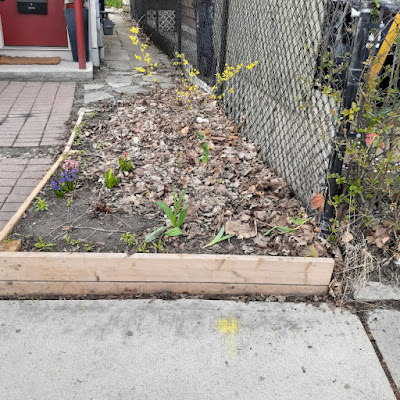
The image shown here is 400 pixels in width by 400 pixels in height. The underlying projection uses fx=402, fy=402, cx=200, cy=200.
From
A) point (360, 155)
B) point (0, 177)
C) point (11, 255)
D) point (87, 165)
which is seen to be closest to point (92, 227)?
point (11, 255)

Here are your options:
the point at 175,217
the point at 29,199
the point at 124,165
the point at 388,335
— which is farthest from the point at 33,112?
the point at 388,335

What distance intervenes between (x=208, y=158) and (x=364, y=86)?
184 cm

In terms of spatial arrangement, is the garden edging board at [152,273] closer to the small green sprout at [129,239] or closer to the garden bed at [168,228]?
the garden bed at [168,228]

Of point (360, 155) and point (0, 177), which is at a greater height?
point (360, 155)

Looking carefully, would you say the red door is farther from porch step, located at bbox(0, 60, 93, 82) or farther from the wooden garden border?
the wooden garden border

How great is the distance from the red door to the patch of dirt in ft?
13.1

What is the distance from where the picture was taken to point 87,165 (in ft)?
12.7

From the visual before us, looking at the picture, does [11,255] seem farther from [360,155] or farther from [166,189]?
[360,155]

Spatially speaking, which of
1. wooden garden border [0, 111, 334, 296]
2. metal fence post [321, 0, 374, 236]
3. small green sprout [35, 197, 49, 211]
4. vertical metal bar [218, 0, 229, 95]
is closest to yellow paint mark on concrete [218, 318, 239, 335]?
wooden garden border [0, 111, 334, 296]

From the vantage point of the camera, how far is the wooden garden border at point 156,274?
8.23 feet

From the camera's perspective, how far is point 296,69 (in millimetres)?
3424

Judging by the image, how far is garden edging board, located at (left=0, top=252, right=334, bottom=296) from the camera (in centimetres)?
251

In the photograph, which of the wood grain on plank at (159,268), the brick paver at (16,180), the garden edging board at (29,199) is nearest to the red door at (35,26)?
the garden edging board at (29,199)

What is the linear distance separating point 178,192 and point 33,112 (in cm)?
312
